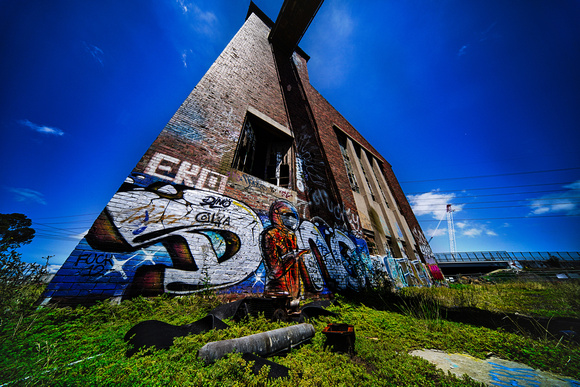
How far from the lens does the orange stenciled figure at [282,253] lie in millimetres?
4555

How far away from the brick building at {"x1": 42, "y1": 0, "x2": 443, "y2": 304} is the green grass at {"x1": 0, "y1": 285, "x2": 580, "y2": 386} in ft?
1.37

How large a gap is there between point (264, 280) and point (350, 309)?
225cm

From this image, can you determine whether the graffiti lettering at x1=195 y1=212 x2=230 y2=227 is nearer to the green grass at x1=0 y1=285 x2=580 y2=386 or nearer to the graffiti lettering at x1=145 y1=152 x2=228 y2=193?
the graffiti lettering at x1=145 y1=152 x2=228 y2=193

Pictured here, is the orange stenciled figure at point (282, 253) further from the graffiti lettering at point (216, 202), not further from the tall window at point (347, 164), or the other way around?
the tall window at point (347, 164)

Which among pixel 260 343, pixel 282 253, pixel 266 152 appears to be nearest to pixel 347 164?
pixel 266 152

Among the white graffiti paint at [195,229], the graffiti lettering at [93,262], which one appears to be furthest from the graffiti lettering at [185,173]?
the graffiti lettering at [93,262]

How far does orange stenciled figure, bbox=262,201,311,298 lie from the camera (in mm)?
4555

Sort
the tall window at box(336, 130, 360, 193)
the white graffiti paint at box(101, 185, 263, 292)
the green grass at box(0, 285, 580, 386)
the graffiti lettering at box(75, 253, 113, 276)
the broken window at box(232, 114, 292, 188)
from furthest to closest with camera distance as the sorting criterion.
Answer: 1. the tall window at box(336, 130, 360, 193)
2. the broken window at box(232, 114, 292, 188)
3. the white graffiti paint at box(101, 185, 263, 292)
4. the graffiti lettering at box(75, 253, 113, 276)
5. the green grass at box(0, 285, 580, 386)

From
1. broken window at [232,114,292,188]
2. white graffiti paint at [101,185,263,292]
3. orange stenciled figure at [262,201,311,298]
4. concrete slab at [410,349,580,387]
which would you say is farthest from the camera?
broken window at [232,114,292,188]

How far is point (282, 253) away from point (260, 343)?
2.87 metres

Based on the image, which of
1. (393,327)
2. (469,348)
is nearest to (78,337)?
(393,327)

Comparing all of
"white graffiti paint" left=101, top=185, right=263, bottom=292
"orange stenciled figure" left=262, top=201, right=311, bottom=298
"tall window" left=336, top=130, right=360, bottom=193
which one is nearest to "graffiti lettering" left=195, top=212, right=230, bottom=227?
"white graffiti paint" left=101, top=185, right=263, bottom=292

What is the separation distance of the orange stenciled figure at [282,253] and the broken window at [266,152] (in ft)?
4.89

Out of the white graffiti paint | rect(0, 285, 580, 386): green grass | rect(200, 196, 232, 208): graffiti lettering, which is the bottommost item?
rect(0, 285, 580, 386): green grass
